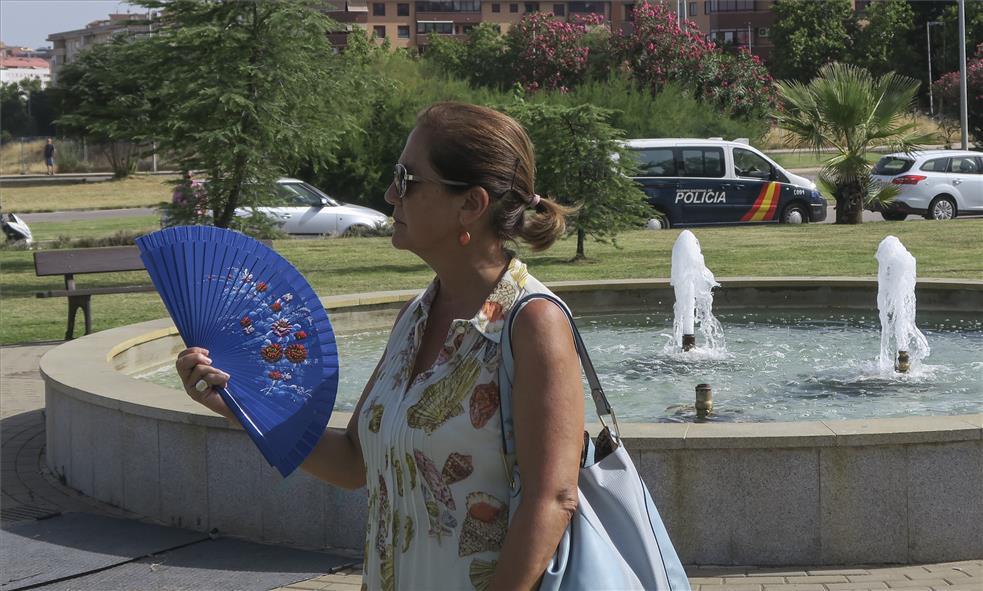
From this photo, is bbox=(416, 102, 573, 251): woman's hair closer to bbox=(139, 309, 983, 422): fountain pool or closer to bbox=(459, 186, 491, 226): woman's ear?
bbox=(459, 186, 491, 226): woman's ear

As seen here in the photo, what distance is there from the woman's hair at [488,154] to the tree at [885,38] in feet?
251

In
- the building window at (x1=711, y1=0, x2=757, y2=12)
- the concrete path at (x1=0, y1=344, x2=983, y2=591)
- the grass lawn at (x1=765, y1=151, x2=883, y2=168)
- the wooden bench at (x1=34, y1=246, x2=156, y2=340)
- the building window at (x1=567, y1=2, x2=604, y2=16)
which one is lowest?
the concrete path at (x1=0, y1=344, x2=983, y2=591)

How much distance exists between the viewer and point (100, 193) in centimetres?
4775

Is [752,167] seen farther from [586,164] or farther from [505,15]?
[505,15]

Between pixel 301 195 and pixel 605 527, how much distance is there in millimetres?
22922

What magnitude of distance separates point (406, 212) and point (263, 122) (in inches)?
575

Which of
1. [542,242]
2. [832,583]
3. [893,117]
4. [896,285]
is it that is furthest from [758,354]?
[893,117]

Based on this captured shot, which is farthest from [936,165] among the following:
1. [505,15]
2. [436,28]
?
[505,15]

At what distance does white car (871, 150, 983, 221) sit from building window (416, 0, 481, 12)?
305 feet

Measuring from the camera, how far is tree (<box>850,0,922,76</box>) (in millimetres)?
75938

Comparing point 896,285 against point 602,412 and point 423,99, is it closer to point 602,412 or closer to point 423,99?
point 602,412

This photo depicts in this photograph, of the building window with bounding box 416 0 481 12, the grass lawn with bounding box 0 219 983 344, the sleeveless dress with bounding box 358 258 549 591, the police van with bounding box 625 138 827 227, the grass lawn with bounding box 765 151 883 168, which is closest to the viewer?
the sleeveless dress with bounding box 358 258 549 591

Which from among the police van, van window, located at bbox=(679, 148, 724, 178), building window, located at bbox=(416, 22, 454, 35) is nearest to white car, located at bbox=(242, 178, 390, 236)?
the police van

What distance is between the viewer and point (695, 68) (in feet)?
139
